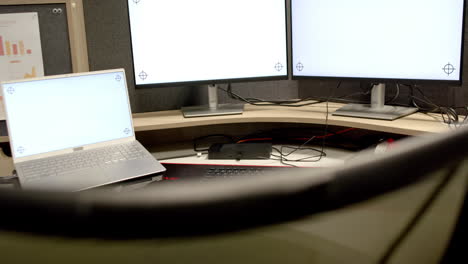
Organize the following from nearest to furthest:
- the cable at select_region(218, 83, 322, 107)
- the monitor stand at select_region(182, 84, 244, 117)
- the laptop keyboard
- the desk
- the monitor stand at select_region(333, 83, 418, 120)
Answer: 1. the desk
2. the laptop keyboard
3. the monitor stand at select_region(333, 83, 418, 120)
4. the monitor stand at select_region(182, 84, 244, 117)
5. the cable at select_region(218, 83, 322, 107)

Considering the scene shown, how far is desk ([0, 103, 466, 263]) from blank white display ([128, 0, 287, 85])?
967mm

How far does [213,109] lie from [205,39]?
8.2 inches

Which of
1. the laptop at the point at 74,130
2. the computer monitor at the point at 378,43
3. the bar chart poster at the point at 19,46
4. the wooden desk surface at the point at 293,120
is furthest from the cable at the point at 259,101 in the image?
the bar chart poster at the point at 19,46

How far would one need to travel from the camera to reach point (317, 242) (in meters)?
0.21

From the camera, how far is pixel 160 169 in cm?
97

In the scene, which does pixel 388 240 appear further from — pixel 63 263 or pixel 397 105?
pixel 397 105

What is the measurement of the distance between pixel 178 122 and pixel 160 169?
22 cm

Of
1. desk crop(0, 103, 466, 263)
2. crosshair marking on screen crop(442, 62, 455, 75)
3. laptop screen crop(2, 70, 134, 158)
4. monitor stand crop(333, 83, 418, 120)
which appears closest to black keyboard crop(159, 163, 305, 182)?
laptop screen crop(2, 70, 134, 158)

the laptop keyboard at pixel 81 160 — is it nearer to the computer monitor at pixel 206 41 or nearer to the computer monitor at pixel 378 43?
the computer monitor at pixel 206 41

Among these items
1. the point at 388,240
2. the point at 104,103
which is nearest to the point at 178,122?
the point at 104,103

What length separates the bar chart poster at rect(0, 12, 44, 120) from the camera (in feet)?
3.67

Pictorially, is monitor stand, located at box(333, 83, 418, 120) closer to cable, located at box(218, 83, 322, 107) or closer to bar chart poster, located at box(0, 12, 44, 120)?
cable, located at box(218, 83, 322, 107)

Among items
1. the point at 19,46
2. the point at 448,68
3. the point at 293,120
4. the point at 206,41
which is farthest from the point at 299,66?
the point at 19,46

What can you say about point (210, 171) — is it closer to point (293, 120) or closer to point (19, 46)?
point (293, 120)
